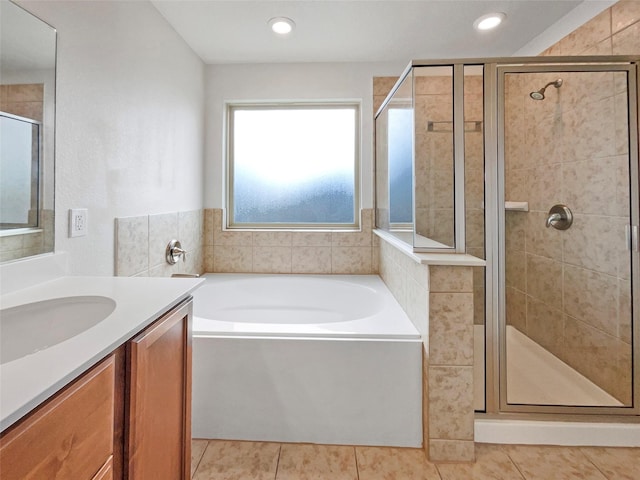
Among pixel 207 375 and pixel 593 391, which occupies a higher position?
pixel 207 375

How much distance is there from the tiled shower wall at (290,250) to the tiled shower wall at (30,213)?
165 cm

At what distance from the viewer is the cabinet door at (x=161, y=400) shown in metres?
0.79

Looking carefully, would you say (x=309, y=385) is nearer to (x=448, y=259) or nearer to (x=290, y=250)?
(x=448, y=259)

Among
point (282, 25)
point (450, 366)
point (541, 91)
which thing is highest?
point (282, 25)

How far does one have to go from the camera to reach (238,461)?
1.52 m

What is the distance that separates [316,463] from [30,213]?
5.04 feet

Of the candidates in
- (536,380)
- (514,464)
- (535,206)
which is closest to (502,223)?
(535,206)

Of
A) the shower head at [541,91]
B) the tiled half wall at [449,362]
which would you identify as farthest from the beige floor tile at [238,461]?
the shower head at [541,91]

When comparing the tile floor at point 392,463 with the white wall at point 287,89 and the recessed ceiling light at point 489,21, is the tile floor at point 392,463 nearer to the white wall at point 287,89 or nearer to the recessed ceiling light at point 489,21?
the white wall at point 287,89

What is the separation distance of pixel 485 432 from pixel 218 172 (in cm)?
263

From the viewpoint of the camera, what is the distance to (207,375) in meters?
1.66

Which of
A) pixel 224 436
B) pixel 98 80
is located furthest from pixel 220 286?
pixel 98 80

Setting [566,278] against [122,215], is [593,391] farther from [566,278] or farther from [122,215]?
[122,215]

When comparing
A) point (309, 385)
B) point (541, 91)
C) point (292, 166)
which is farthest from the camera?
point (292, 166)
